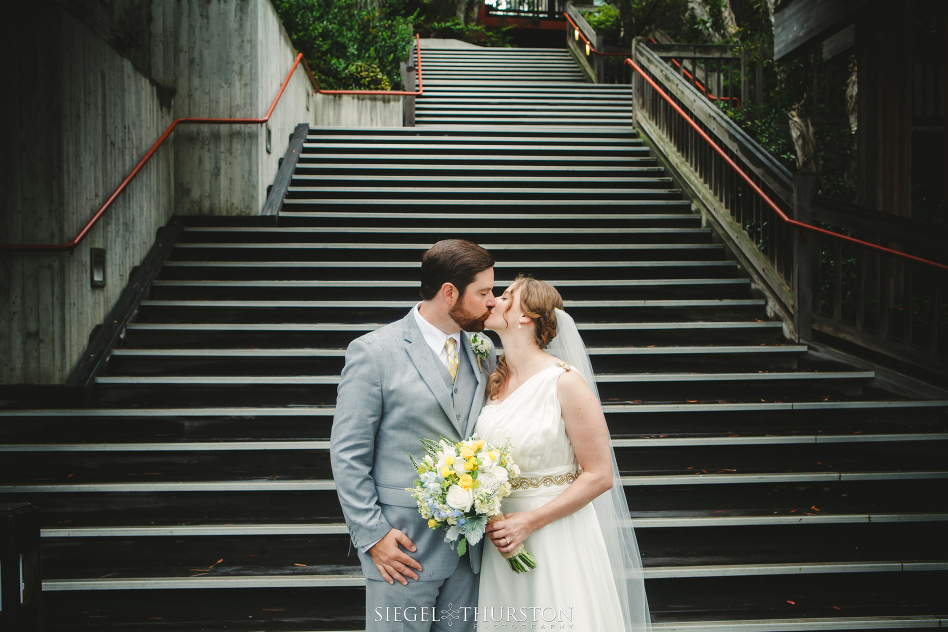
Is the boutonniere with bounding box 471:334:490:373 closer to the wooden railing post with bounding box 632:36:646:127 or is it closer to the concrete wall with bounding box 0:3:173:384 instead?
the concrete wall with bounding box 0:3:173:384

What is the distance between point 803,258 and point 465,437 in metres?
4.23

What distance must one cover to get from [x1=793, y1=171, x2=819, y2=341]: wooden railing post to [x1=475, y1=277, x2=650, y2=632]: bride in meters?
3.64

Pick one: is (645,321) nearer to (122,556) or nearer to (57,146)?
(122,556)

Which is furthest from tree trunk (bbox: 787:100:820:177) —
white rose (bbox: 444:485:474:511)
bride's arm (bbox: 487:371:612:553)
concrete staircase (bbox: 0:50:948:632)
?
white rose (bbox: 444:485:474:511)

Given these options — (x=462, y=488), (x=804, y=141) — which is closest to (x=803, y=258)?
(x=804, y=141)

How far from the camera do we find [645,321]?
5.21 metres

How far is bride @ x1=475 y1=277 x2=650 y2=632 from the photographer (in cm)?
196

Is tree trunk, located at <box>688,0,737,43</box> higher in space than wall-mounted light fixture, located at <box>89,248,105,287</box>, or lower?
higher

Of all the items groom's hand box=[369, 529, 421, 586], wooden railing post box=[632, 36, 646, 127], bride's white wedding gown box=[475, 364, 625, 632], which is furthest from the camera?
wooden railing post box=[632, 36, 646, 127]

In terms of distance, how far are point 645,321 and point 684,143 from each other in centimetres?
299

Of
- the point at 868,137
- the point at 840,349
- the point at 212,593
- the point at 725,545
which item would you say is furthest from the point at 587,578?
the point at 868,137

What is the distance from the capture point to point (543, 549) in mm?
2035

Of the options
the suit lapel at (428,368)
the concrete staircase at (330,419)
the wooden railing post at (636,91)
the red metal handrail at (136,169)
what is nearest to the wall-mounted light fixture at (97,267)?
the red metal handrail at (136,169)

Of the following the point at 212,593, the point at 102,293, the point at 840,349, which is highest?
the point at 102,293
